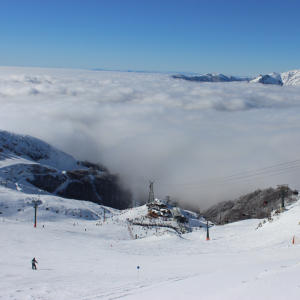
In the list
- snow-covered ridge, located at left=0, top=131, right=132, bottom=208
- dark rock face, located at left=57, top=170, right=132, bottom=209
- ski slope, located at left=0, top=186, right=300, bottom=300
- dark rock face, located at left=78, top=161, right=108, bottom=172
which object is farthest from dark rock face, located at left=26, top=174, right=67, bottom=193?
ski slope, located at left=0, top=186, right=300, bottom=300

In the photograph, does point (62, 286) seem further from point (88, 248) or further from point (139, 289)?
point (88, 248)

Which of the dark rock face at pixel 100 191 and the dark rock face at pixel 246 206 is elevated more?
the dark rock face at pixel 100 191

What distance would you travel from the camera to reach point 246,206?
105438 millimetres

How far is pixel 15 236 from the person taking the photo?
29641 mm

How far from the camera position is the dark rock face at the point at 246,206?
91.4 metres

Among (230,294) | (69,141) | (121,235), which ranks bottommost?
(121,235)

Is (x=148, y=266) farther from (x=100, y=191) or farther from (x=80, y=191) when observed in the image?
(x=100, y=191)

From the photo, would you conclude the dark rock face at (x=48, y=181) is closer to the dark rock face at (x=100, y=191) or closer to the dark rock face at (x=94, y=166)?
the dark rock face at (x=100, y=191)

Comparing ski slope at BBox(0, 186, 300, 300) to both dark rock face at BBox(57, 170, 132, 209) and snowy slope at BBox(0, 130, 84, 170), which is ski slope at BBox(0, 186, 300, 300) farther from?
snowy slope at BBox(0, 130, 84, 170)

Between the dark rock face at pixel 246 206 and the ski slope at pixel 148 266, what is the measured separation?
199 ft

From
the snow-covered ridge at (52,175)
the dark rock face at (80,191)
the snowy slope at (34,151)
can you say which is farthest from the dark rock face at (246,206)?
the snowy slope at (34,151)

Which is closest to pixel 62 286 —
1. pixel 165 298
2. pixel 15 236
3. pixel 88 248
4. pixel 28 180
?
pixel 165 298

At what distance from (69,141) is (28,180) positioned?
95.6 meters

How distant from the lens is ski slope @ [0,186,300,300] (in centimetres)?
1012
